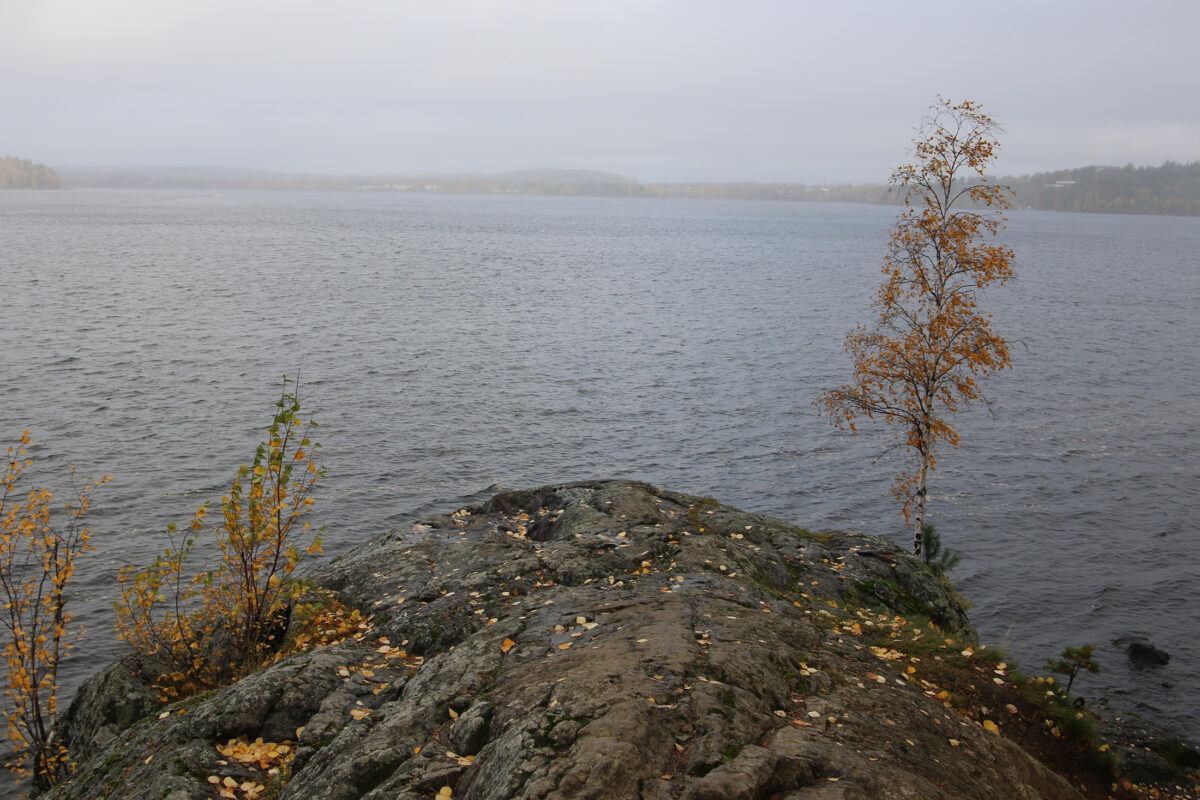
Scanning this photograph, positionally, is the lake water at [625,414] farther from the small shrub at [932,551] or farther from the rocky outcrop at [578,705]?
the rocky outcrop at [578,705]

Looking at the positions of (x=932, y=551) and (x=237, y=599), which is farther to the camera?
(x=932, y=551)

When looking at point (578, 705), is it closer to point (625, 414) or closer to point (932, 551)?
point (932, 551)

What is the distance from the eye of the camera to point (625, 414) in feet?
140

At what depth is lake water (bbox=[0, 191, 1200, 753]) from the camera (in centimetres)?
2730

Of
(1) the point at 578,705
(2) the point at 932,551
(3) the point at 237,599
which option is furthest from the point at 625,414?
(1) the point at 578,705

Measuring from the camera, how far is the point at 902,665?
13.0 m

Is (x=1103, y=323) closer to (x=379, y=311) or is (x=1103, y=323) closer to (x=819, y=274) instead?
(x=819, y=274)

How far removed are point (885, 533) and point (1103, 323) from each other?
5215 cm

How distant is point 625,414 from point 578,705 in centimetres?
3352

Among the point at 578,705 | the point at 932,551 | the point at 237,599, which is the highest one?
the point at 578,705

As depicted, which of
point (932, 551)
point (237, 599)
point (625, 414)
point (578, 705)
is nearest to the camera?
point (578, 705)

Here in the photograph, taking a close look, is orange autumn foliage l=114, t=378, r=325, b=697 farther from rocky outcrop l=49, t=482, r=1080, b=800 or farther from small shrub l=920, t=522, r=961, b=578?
small shrub l=920, t=522, r=961, b=578

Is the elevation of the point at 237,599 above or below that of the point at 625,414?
above

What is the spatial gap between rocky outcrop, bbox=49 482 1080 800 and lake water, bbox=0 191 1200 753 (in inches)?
443
